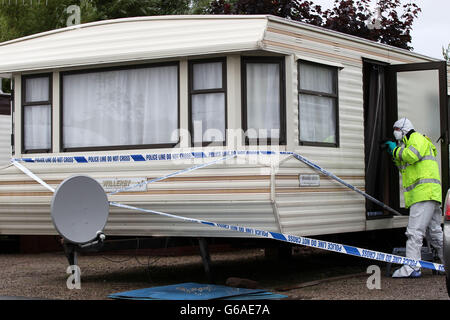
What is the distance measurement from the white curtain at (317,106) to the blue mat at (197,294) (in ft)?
6.33

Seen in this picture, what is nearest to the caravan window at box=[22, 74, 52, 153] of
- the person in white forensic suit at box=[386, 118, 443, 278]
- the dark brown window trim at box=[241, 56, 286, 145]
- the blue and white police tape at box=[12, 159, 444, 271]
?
the blue and white police tape at box=[12, 159, 444, 271]

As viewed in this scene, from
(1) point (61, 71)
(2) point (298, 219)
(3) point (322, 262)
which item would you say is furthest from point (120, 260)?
(2) point (298, 219)

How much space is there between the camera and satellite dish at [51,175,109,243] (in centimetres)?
866

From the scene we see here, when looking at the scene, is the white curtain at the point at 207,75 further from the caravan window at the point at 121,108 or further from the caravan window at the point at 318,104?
the caravan window at the point at 318,104

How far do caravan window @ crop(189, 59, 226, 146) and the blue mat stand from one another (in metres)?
1.65

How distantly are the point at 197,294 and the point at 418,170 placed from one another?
11.1 feet

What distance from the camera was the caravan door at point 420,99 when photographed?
10953 millimetres

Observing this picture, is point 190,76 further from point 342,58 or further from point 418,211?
point 418,211

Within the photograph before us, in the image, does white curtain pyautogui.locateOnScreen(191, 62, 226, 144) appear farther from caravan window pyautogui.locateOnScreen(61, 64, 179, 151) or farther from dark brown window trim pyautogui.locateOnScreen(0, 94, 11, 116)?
dark brown window trim pyautogui.locateOnScreen(0, 94, 11, 116)

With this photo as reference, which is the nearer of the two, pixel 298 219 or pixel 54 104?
pixel 298 219

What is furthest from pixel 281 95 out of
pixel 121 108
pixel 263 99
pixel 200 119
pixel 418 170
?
pixel 418 170

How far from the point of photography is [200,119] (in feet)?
30.6

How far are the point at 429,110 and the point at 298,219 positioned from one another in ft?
11.9

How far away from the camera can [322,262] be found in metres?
12.6
